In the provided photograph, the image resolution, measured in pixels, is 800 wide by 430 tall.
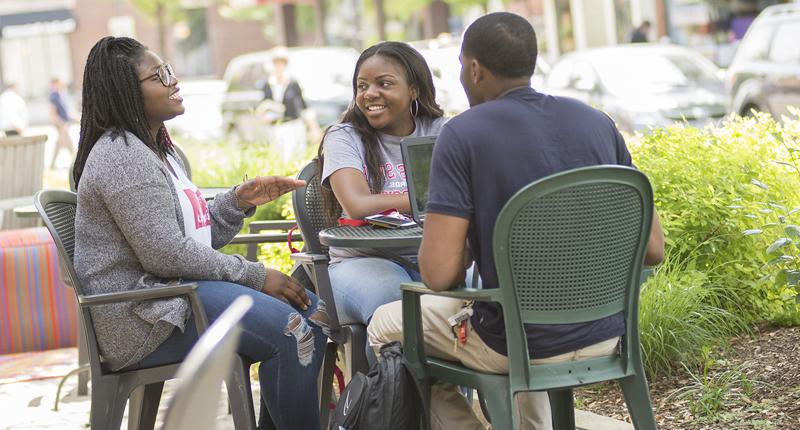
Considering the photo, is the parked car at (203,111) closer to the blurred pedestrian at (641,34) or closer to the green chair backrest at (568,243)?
the blurred pedestrian at (641,34)

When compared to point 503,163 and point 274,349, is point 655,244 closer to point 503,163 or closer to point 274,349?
point 503,163

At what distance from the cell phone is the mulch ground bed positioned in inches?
46.5

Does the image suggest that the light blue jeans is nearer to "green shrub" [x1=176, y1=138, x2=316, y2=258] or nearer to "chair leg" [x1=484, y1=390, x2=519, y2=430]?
"chair leg" [x1=484, y1=390, x2=519, y2=430]

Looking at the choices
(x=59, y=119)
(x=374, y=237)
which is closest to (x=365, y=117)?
(x=374, y=237)

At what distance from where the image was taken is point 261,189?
4.07 m

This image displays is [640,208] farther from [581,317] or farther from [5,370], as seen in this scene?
[5,370]

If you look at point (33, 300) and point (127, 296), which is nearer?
point (127, 296)

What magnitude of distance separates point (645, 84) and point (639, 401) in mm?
11713

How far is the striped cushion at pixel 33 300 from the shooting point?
22.7 ft

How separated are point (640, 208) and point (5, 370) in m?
4.47

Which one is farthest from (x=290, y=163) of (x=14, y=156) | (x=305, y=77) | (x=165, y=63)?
(x=305, y=77)

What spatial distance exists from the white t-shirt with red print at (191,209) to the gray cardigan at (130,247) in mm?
89

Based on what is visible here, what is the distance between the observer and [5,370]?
6.51m

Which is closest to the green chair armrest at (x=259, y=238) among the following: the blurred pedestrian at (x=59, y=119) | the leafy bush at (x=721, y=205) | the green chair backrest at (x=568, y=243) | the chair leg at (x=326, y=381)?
the chair leg at (x=326, y=381)
